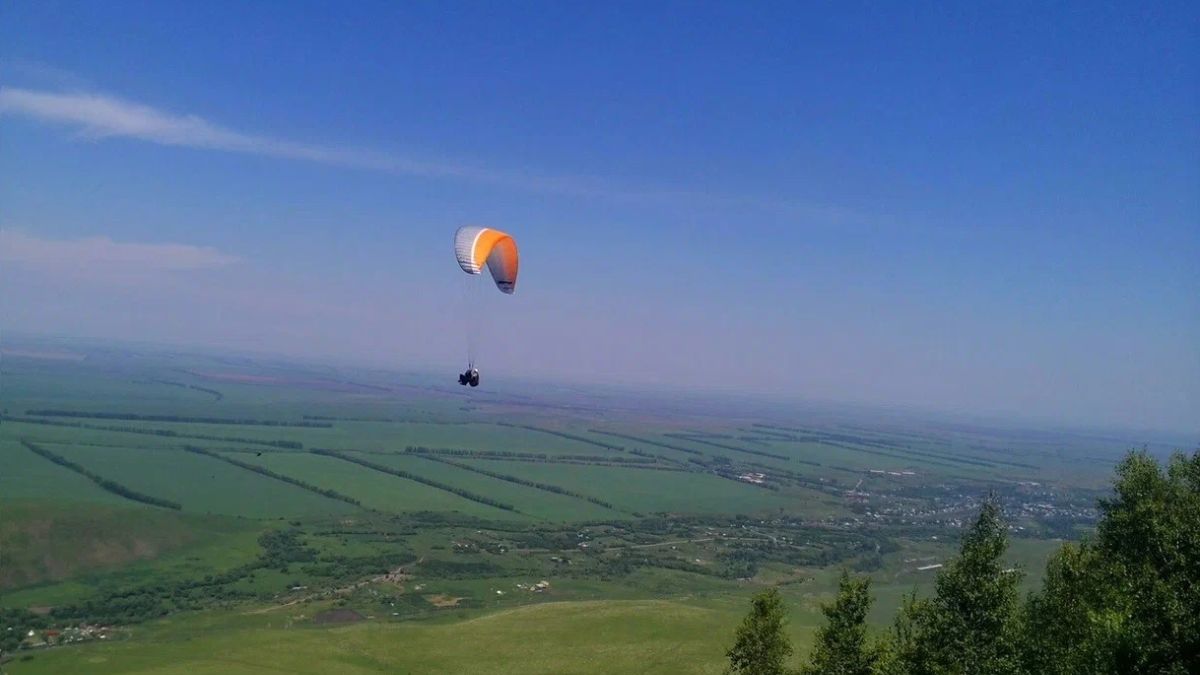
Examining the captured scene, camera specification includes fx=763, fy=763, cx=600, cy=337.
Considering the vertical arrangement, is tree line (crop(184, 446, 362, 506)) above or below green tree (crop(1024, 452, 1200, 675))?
below

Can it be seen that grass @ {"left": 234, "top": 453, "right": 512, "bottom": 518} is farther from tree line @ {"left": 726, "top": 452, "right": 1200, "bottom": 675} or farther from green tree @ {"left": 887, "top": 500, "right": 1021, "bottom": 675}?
green tree @ {"left": 887, "top": 500, "right": 1021, "bottom": 675}

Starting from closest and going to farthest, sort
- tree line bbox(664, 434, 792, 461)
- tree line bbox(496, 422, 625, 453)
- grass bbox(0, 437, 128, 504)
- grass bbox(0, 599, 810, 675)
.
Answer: grass bbox(0, 599, 810, 675)
grass bbox(0, 437, 128, 504)
tree line bbox(496, 422, 625, 453)
tree line bbox(664, 434, 792, 461)

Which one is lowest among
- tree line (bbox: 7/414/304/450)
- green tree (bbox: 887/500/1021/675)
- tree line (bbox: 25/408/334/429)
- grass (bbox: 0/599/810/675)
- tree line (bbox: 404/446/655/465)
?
grass (bbox: 0/599/810/675)

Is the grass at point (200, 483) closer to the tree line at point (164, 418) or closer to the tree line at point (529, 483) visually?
the tree line at point (529, 483)

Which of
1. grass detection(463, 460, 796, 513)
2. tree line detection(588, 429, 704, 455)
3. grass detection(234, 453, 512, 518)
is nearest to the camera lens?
grass detection(234, 453, 512, 518)

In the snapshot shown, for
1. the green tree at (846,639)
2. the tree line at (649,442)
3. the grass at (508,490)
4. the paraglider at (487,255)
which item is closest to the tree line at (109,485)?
the grass at (508,490)

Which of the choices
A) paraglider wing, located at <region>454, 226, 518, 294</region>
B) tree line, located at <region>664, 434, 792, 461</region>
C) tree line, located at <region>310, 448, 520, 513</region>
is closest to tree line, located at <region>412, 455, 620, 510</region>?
tree line, located at <region>310, 448, 520, 513</region>

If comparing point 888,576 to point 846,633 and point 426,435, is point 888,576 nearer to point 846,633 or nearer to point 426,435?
point 846,633
